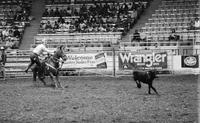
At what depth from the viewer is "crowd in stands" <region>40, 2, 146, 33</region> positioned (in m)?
31.6

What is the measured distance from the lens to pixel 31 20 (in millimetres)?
35125

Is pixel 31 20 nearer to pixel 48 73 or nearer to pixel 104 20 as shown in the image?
pixel 104 20

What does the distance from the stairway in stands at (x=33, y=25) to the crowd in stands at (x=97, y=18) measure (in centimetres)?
80

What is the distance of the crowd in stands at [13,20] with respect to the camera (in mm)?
31594

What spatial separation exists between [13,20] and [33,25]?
5.28ft

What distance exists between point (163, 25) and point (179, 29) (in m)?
1.43

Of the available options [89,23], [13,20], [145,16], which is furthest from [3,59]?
[145,16]

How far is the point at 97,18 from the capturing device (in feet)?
108

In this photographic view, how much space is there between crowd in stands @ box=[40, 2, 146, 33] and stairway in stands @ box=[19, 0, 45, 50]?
80cm

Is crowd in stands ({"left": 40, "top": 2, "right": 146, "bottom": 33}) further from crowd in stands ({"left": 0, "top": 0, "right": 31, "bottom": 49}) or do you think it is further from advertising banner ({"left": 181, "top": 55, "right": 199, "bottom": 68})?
advertising banner ({"left": 181, "top": 55, "right": 199, "bottom": 68})

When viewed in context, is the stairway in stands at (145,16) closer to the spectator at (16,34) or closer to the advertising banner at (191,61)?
the spectator at (16,34)

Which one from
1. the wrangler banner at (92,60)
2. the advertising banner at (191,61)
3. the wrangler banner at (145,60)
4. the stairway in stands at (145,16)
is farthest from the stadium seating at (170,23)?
the advertising banner at (191,61)

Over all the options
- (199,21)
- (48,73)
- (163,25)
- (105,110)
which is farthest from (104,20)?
(105,110)

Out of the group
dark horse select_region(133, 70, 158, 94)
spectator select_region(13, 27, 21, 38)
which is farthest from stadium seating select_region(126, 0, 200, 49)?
dark horse select_region(133, 70, 158, 94)
